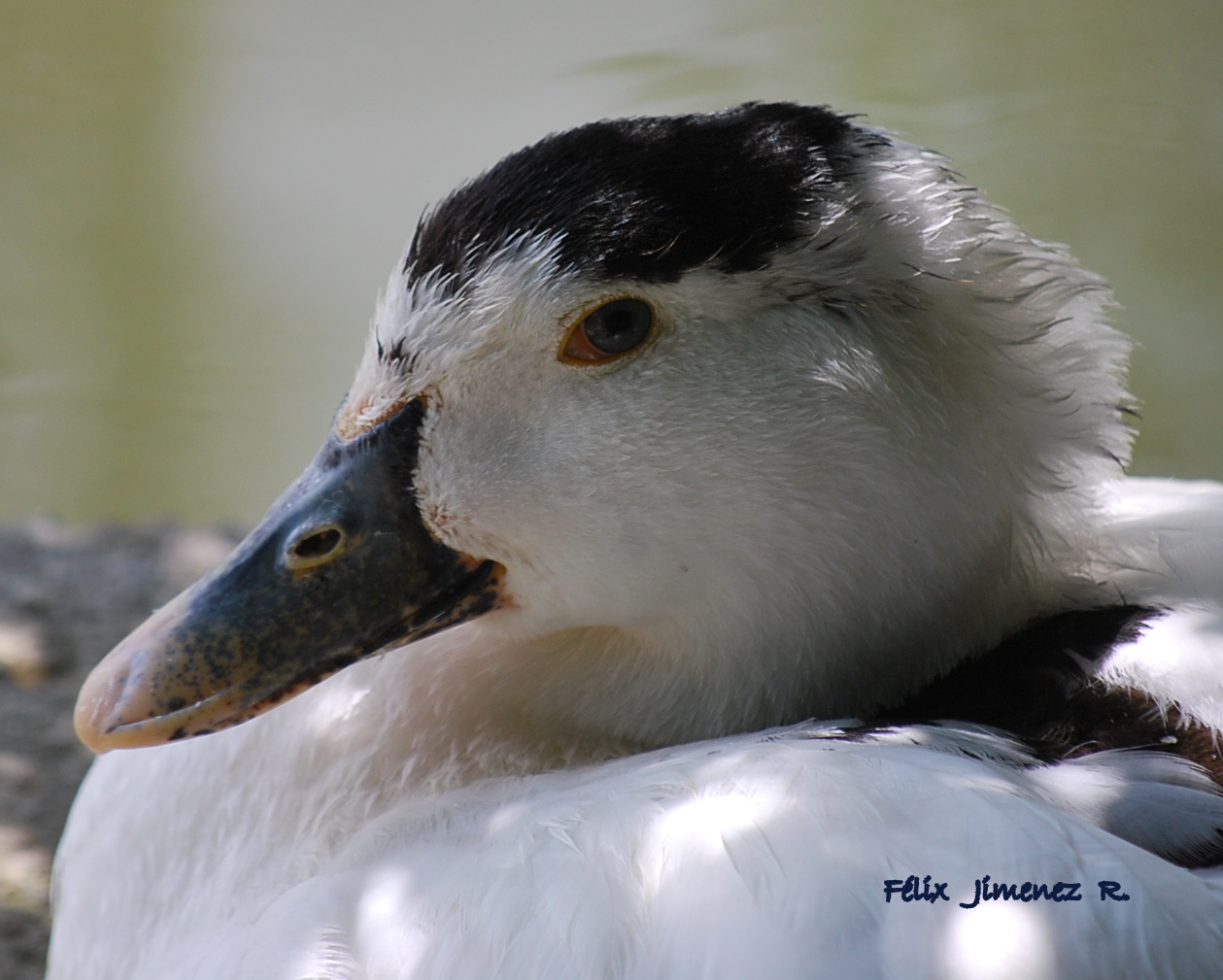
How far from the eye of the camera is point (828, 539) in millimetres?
1597

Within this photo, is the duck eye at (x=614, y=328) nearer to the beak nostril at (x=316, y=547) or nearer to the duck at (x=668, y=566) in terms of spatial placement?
the duck at (x=668, y=566)

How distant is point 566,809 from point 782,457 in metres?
0.47

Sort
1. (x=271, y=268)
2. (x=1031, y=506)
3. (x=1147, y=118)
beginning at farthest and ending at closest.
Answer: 1. (x=271, y=268)
2. (x=1147, y=118)
3. (x=1031, y=506)

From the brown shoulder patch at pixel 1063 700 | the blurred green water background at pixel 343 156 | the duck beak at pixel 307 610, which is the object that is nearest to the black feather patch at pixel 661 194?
the duck beak at pixel 307 610

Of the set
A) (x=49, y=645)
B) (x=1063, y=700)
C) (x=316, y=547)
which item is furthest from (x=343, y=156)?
(x=1063, y=700)

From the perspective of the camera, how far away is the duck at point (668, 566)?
4.84ft

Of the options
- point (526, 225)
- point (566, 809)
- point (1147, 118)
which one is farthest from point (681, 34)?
point (566, 809)

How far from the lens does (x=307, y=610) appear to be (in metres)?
1.65

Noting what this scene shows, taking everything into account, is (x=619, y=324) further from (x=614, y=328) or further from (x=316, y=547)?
(x=316, y=547)

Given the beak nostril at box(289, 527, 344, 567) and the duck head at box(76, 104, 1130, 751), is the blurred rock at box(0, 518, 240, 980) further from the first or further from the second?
the beak nostril at box(289, 527, 344, 567)

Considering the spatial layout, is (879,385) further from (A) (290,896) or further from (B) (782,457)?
(A) (290,896)

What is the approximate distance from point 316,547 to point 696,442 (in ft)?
1.56
